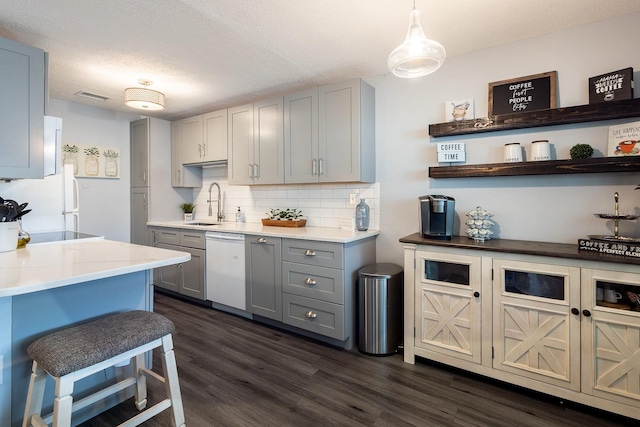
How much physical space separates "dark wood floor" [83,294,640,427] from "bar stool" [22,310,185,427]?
1.31 feet

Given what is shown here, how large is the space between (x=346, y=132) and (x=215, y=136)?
1808 millimetres

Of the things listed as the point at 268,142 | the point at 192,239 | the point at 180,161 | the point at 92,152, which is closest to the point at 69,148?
the point at 92,152

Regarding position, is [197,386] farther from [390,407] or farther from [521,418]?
[521,418]

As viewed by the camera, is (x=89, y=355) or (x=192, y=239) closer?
(x=89, y=355)

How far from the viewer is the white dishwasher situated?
3.04 metres

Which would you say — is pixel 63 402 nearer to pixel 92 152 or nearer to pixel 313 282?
pixel 313 282

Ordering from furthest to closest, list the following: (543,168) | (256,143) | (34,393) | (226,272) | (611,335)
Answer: (256,143), (226,272), (543,168), (611,335), (34,393)

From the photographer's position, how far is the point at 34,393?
129 centimetres

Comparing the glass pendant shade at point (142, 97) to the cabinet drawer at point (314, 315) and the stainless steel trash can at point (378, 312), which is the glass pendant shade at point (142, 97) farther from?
the stainless steel trash can at point (378, 312)

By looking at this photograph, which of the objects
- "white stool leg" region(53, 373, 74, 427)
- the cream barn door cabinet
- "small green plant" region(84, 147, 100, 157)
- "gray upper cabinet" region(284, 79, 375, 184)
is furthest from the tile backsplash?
"white stool leg" region(53, 373, 74, 427)

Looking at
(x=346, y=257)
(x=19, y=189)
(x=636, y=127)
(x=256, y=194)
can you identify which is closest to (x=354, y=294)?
(x=346, y=257)

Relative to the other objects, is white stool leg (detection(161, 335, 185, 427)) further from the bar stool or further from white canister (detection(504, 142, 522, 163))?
white canister (detection(504, 142, 522, 163))

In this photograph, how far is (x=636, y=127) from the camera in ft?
5.98

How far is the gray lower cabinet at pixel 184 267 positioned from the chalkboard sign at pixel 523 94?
3.02m
